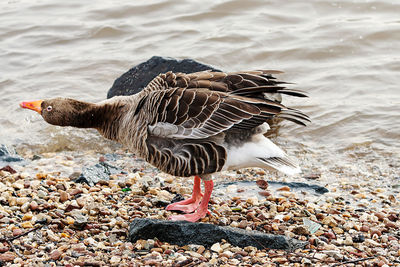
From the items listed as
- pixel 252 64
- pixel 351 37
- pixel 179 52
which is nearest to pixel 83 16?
pixel 179 52

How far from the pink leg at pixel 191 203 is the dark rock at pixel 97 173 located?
4.31 feet

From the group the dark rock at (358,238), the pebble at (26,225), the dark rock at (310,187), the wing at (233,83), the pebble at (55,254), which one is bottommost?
the dark rock at (310,187)

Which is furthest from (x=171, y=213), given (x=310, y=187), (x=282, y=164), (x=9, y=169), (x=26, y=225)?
(x=9, y=169)

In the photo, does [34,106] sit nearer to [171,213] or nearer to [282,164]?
[171,213]

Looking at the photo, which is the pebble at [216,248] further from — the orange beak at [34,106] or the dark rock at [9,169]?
the dark rock at [9,169]

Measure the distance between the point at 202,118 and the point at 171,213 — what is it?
134cm

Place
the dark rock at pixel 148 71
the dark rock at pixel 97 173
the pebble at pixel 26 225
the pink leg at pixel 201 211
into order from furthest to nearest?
the dark rock at pixel 148 71 < the dark rock at pixel 97 173 < the pink leg at pixel 201 211 < the pebble at pixel 26 225

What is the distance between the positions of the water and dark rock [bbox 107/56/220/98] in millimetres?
1069

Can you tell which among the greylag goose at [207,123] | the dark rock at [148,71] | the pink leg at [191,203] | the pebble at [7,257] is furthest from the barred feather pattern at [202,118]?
the dark rock at [148,71]

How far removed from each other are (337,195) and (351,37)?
7729mm

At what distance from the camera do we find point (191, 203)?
6848mm

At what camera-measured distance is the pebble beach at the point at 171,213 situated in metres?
5.29

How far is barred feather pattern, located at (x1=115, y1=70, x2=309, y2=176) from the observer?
5938 mm

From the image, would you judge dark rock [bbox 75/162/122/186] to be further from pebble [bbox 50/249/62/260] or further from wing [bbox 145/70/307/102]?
pebble [bbox 50/249/62/260]
